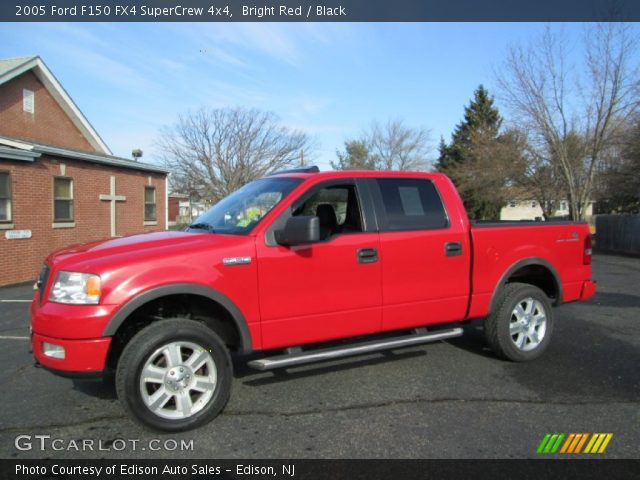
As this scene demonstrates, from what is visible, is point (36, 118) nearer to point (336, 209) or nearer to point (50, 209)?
point (50, 209)

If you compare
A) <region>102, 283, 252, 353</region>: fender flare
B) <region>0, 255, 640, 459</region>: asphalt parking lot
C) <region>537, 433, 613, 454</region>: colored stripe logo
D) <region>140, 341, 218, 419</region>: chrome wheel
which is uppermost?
<region>102, 283, 252, 353</region>: fender flare

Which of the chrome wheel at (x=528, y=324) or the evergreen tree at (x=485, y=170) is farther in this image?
the evergreen tree at (x=485, y=170)

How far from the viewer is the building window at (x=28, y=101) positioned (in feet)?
55.1

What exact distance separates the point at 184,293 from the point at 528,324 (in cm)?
349

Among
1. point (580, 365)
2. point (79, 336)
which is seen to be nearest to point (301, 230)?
point (79, 336)

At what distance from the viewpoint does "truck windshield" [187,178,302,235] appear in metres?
4.02

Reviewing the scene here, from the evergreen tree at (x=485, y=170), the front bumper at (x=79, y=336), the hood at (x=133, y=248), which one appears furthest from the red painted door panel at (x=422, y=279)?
the evergreen tree at (x=485, y=170)

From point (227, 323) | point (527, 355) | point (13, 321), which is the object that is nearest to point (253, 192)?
point (227, 323)

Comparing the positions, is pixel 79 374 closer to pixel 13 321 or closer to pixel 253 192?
pixel 253 192

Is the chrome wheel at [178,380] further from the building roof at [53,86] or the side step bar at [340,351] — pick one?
the building roof at [53,86]

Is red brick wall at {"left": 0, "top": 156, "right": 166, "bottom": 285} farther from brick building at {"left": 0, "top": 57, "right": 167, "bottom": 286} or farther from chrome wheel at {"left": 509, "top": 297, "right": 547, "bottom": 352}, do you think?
chrome wheel at {"left": 509, "top": 297, "right": 547, "bottom": 352}

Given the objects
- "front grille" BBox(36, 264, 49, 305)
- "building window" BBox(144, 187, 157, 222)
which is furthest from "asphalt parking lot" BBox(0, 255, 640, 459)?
"building window" BBox(144, 187, 157, 222)
